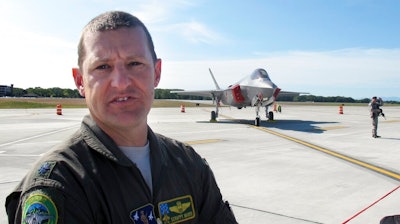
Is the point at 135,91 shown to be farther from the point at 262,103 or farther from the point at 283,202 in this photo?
the point at 262,103

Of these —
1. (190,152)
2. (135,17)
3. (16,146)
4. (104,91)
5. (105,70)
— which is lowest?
(16,146)

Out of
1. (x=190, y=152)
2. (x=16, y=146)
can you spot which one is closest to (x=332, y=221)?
(x=190, y=152)

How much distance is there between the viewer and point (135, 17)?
1805 mm

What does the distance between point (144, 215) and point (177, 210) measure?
23 cm

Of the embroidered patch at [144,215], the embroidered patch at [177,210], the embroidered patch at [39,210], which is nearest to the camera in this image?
the embroidered patch at [39,210]

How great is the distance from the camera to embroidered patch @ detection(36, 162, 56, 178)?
139 centimetres

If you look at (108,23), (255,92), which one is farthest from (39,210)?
(255,92)

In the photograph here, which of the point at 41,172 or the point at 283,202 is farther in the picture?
the point at 283,202

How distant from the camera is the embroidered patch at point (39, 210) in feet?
4.27

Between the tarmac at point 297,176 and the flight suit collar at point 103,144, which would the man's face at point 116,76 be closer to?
the flight suit collar at point 103,144

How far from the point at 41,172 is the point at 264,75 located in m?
20.5

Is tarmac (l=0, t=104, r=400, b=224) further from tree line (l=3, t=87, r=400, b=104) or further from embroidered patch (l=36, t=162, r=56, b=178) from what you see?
tree line (l=3, t=87, r=400, b=104)

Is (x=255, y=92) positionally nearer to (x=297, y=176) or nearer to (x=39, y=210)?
(x=297, y=176)

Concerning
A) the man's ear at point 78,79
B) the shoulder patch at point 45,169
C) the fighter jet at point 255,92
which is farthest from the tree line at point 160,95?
the shoulder patch at point 45,169
